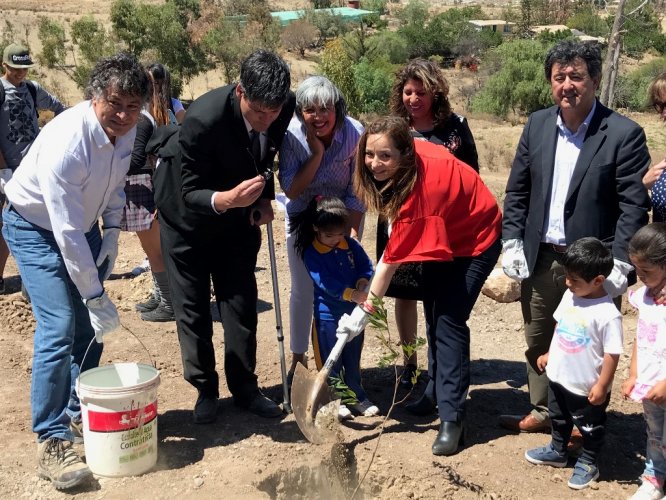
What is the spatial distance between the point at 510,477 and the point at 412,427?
69 cm

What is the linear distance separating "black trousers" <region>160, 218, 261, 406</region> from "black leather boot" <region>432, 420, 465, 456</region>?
44.3 inches

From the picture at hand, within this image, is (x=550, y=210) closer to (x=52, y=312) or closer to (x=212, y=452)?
(x=212, y=452)

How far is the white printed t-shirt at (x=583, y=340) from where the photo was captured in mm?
3430

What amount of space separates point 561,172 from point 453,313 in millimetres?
865

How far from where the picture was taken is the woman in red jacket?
11.6ft

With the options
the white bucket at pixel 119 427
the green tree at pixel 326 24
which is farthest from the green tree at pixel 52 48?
the white bucket at pixel 119 427

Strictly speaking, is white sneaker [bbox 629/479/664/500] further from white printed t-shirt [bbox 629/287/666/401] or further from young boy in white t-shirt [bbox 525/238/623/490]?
white printed t-shirt [bbox 629/287/666/401]

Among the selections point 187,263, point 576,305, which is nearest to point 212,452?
point 187,263

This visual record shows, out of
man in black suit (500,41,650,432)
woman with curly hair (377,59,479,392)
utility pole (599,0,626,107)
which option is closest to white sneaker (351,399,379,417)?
woman with curly hair (377,59,479,392)

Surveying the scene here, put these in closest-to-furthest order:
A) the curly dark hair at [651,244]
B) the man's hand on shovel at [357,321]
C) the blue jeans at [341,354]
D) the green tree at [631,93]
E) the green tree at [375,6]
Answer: the curly dark hair at [651,244] → the man's hand on shovel at [357,321] → the blue jeans at [341,354] → the green tree at [631,93] → the green tree at [375,6]

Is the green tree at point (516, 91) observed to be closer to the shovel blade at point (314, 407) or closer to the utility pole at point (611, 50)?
the utility pole at point (611, 50)

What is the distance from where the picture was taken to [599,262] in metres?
3.40

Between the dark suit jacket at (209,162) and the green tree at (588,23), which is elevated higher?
the dark suit jacket at (209,162)

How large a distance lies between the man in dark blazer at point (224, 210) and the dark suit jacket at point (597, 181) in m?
1.29
